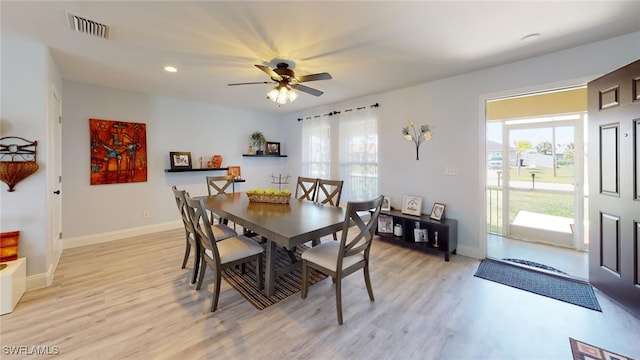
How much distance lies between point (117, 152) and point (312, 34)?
3.74m

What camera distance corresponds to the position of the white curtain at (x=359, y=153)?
4.44 meters

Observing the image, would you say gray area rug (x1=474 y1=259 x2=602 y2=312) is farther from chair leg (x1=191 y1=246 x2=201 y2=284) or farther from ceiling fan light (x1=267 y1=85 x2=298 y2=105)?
chair leg (x1=191 y1=246 x2=201 y2=284)

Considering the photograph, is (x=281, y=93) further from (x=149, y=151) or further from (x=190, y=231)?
(x=149, y=151)

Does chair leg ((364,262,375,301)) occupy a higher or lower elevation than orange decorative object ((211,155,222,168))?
lower

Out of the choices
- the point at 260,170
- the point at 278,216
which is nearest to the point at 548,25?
the point at 278,216

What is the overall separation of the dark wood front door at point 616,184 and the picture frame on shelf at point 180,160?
556 cm

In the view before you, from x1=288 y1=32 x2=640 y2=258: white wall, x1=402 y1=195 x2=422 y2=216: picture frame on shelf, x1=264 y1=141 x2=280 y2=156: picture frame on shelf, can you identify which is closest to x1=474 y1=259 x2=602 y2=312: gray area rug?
x1=288 y1=32 x2=640 y2=258: white wall

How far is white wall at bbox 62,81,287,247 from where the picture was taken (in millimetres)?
3750

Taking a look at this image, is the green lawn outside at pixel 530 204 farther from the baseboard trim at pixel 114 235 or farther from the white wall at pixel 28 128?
the white wall at pixel 28 128

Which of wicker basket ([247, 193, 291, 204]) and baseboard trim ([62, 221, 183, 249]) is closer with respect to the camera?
wicker basket ([247, 193, 291, 204])

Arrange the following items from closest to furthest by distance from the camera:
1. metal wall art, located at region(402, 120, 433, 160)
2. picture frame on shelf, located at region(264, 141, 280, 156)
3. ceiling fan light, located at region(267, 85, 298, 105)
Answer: ceiling fan light, located at region(267, 85, 298, 105), metal wall art, located at region(402, 120, 433, 160), picture frame on shelf, located at region(264, 141, 280, 156)

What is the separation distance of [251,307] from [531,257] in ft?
11.8

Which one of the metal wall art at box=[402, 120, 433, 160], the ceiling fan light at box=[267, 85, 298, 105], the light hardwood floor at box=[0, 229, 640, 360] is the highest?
the ceiling fan light at box=[267, 85, 298, 105]

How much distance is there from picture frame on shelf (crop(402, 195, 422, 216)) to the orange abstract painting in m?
4.31
